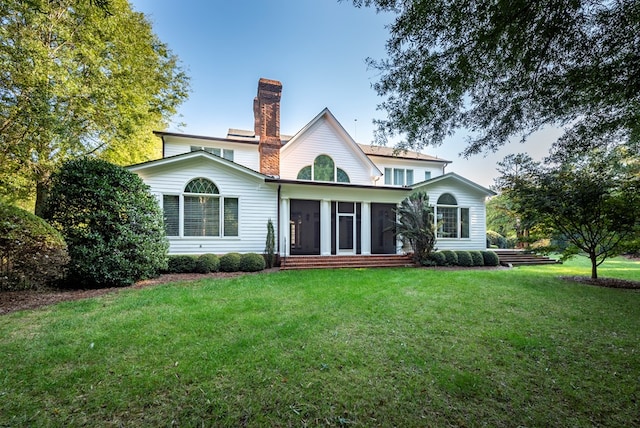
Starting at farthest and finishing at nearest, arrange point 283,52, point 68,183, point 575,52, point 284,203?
1. point 284,203
2. point 283,52
3. point 68,183
4. point 575,52

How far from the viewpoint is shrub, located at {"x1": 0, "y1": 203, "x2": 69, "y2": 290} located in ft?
18.2

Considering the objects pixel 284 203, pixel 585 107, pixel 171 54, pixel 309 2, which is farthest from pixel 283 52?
pixel 171 54

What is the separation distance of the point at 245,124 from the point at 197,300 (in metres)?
17.7

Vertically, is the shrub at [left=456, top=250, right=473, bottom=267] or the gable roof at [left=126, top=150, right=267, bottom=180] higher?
the gable roof at [left=126, top=150, right=267, bottom=180]

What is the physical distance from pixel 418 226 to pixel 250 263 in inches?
304

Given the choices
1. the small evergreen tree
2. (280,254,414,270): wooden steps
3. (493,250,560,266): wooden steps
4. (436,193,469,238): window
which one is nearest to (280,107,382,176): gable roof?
(436,193,469,238): window

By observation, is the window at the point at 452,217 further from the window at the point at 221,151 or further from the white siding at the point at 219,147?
the window at the point at 221,151

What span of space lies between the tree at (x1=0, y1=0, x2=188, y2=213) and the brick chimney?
19.4ft

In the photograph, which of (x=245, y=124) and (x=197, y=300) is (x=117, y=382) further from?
(x=245, y=124)

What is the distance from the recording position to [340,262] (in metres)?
11.6

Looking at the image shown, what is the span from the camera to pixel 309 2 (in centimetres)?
544

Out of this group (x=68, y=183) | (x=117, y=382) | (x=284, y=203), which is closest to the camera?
(x=117, y=382)

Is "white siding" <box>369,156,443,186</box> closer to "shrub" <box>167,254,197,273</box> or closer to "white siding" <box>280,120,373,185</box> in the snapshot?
"white siding" <box>280,120,373,185</box>

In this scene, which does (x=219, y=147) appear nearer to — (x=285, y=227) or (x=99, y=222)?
(x=285, y=227)
